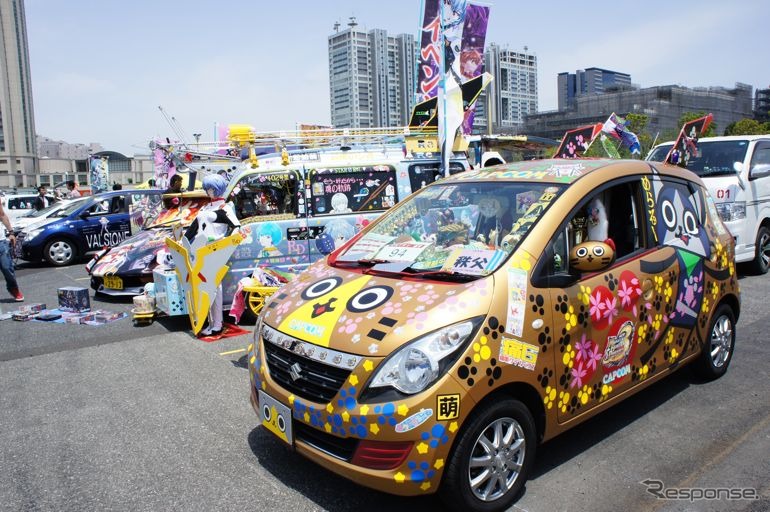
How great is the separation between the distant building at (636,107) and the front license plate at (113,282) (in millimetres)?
93916

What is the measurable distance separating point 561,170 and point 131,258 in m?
7.19

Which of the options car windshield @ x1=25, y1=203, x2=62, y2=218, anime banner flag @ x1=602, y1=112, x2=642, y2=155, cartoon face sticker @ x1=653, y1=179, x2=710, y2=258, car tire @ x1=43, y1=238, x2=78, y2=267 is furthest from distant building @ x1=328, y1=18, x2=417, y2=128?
cartoon face sticker @ x1=653, y1=179, x2=710, y2=258

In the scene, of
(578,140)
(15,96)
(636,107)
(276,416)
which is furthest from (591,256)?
(15,96)

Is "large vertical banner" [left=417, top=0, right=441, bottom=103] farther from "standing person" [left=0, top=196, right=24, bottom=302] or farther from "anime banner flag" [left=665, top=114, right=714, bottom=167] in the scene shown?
"standing person" [left=0, top=196, right=24, bottom=302]

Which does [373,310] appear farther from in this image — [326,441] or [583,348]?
[583,348]

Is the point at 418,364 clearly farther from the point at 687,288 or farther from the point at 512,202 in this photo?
the point at 687,288

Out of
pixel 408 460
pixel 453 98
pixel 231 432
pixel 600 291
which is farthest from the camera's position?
pixel 453 98

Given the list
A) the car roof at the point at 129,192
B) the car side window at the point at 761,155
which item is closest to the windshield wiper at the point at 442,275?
the car side window at the point at 761,155

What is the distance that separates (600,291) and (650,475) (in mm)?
1162

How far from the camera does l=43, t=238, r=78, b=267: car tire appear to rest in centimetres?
1248

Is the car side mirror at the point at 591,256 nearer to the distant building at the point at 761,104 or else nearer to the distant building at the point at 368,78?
the distant building at the point at 368,78

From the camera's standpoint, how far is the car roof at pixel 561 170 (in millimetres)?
3695

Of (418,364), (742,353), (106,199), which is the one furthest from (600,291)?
(106,199)

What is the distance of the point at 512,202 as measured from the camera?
3.61m
